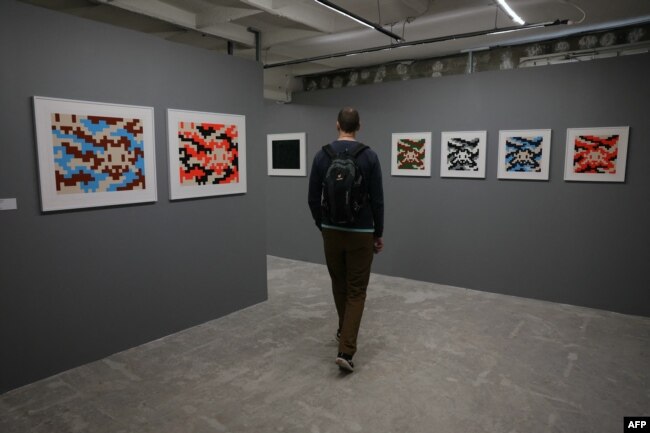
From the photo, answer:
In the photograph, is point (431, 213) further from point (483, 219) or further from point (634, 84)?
point (634, 84)

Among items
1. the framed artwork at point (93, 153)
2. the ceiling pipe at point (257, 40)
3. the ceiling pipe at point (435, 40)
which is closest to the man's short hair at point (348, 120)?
the framed artwork at point (93, 153)

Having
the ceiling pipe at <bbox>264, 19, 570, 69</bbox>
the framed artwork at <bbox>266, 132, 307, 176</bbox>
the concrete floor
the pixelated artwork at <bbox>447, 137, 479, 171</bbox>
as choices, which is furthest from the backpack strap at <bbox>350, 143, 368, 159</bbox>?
the framed artwork at <bbox>266, 132, 307, 176</bbox>

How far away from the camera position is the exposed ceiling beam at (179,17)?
3691 millimetres

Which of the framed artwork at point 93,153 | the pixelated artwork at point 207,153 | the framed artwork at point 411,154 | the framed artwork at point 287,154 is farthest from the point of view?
the framed artwork at point 287,154

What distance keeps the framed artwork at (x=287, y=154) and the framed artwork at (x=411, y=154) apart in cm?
146

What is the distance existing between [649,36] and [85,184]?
5.43 meters

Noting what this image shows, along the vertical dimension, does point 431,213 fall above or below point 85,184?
below

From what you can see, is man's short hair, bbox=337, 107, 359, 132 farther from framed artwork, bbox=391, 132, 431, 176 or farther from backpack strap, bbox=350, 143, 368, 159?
framed artwork, bbox=391, 132, 431, 176

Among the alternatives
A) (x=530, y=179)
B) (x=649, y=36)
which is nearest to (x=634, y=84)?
(x=649, y=36)

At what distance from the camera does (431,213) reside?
5457 mm

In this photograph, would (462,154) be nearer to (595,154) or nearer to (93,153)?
(595,154)

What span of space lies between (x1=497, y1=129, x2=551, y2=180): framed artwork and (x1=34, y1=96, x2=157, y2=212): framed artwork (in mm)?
3654

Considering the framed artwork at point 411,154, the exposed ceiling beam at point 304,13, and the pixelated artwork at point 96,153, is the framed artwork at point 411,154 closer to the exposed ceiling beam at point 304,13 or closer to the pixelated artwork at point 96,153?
the exposed ceiling beam at point 304,13

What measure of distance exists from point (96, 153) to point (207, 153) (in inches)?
40.4
